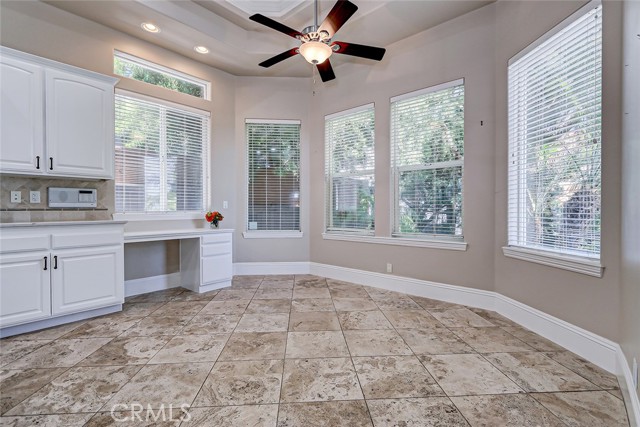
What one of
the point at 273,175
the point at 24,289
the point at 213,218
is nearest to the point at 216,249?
the point at 213,218

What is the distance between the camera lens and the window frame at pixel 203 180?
134 inches

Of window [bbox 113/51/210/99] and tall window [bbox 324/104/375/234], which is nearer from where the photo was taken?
window [bbox 113/51/210/99]

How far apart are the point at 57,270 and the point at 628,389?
432 centimetres

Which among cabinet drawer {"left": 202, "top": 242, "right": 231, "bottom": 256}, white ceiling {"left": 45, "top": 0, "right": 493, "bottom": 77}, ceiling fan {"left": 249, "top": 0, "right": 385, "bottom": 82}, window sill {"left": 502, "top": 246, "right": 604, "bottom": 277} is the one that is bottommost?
cabinet drawer {"left": 202, "top": 242, "right": 231, "bottom": 256}

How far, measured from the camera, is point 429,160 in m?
3.42

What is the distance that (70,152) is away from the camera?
2.75 metres

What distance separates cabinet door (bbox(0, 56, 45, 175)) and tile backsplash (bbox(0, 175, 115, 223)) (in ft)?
1.18

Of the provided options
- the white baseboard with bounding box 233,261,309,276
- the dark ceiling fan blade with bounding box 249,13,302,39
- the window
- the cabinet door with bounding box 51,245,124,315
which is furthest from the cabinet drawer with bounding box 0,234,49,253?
the dark ceiling fan blade with bounding box 249,13,302,39

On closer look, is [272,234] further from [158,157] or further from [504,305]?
[504,305]

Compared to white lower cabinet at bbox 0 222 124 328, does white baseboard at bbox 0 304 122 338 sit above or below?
below

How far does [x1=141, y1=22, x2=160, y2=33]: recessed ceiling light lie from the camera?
10.6ft

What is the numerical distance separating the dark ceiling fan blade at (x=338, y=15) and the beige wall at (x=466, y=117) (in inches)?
61.2

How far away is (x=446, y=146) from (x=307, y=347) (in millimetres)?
2705

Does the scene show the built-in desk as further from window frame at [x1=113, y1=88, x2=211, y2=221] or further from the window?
the window
